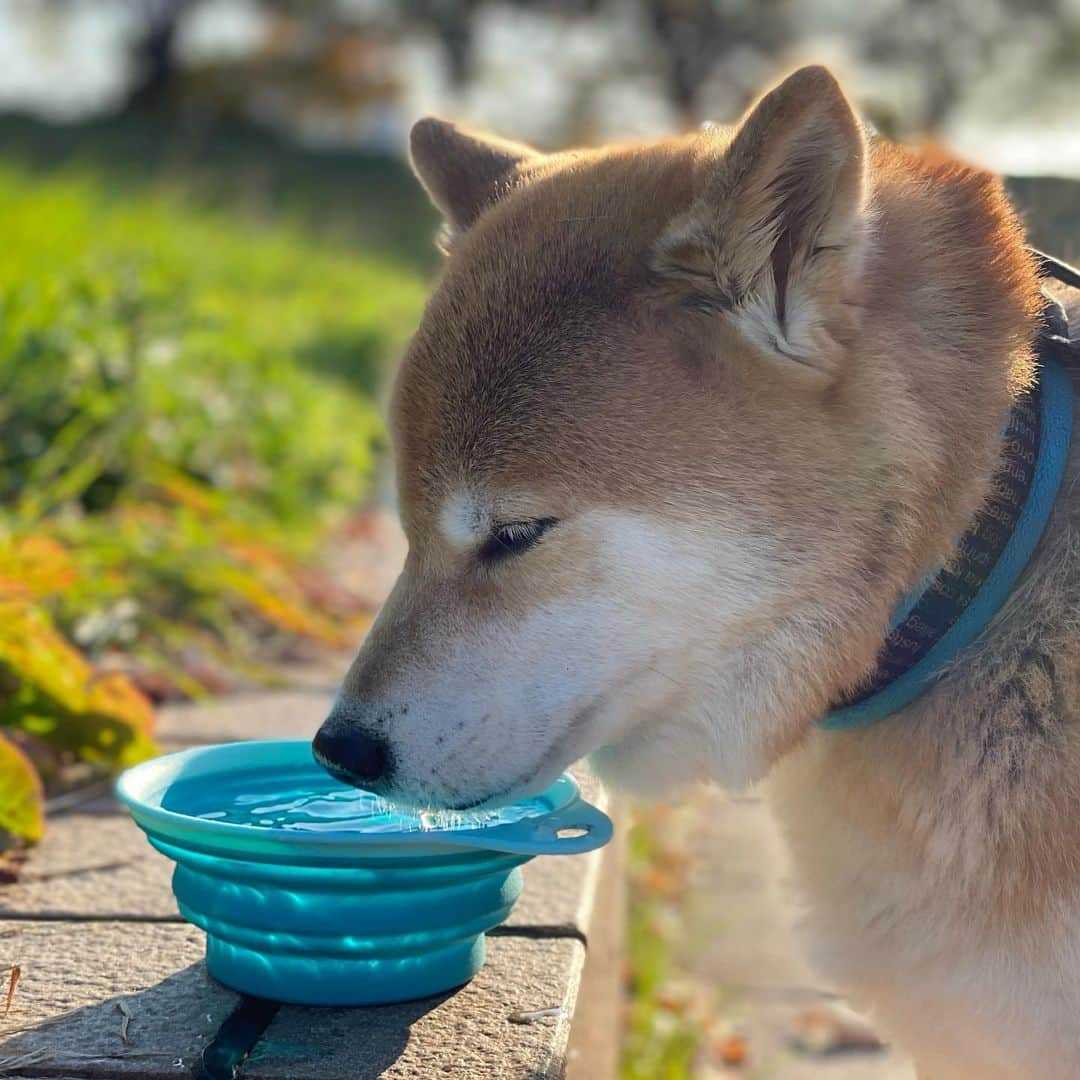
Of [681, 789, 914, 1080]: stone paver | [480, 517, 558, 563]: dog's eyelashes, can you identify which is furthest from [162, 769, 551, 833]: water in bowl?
[681, 789, 914, 1080]: stone paver

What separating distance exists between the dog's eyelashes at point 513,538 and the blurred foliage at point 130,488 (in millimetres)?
1032

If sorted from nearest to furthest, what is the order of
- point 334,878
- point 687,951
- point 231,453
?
point 334,878
point 687,951
point 231,453

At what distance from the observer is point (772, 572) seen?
207 cm

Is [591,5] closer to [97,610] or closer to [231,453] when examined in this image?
[231,453]

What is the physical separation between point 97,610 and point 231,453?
2.03 meters

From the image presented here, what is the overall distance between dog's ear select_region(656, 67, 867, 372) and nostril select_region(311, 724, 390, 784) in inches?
31.7

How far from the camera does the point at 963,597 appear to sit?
2.08 meters

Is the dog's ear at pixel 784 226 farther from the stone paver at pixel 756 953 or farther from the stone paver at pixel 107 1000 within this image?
the stone paver at pixel 756 953

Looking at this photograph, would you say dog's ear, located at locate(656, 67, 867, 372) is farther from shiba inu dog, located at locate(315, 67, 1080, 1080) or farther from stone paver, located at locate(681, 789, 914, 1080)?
stone paver, located at locate(681, 789, 914, 1080)

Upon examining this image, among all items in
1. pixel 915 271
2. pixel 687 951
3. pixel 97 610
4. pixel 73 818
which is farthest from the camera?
pixel 687 951

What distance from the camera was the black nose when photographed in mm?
2066

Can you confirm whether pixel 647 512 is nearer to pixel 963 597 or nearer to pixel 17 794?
pixel 963 597

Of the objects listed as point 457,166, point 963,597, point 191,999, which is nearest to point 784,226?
point 963,597

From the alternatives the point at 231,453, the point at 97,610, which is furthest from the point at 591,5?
the point at 97,610
